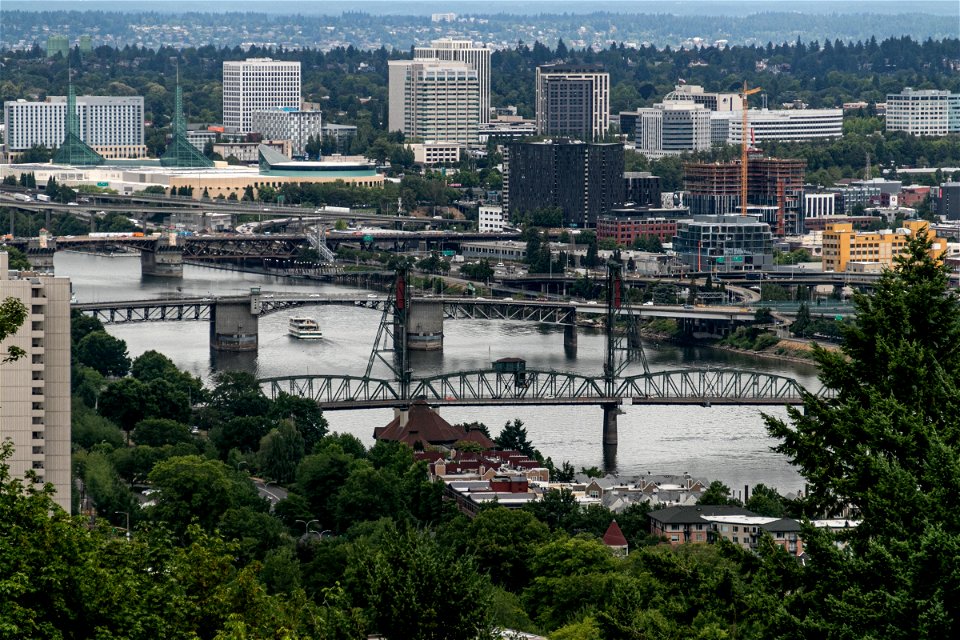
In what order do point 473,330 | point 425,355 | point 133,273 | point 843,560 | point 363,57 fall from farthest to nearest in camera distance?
point 363,57
point 133,273
point 473,330
point 425,355
point 843,560

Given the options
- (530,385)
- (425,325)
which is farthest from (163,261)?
(530,385)

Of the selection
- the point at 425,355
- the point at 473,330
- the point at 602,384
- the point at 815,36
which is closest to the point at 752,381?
the point at 602,384

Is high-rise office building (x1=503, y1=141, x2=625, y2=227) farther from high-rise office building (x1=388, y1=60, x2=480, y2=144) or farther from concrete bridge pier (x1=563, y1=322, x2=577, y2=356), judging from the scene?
concrete bridge pier (x1=563, y1=322, x2=577, y2=356)

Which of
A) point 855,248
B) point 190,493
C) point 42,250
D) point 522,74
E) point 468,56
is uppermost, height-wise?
point 468,56

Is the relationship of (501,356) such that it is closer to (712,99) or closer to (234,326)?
(234,326)

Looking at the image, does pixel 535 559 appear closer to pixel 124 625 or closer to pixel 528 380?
pixel 124 625

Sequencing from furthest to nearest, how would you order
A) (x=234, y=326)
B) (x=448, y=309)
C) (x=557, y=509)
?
(x=448, y=309) → (x=234, y=326) → (x=557, y=509)

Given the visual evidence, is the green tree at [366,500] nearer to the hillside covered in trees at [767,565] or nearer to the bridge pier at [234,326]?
the hillside covered in trees at [767,565]
